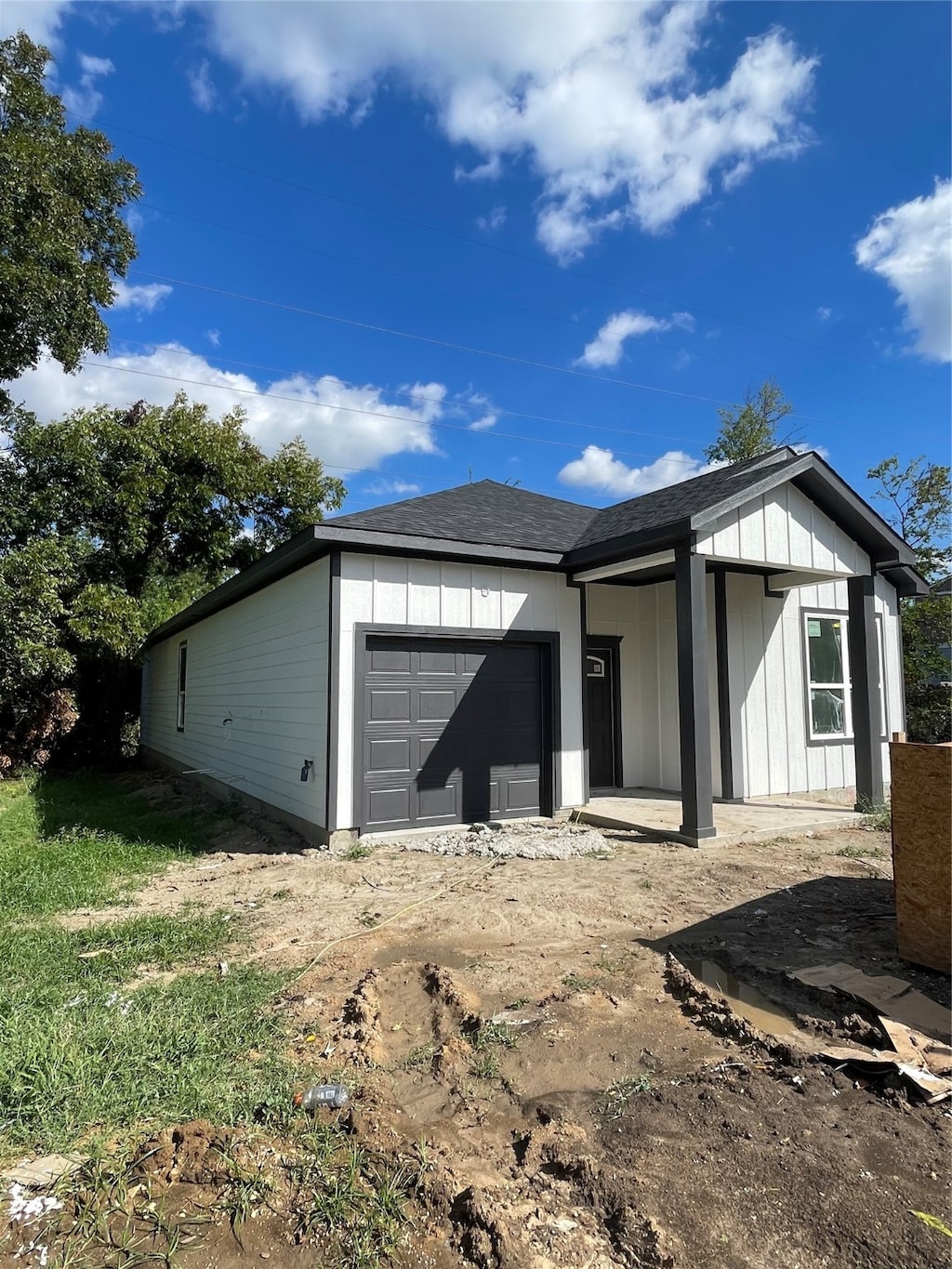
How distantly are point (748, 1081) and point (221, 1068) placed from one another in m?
2.14

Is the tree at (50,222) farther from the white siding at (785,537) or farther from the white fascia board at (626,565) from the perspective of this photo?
the white siding at (785,537)

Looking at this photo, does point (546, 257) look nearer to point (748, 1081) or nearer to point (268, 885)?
point (268, 885)

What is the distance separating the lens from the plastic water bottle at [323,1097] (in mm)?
2486

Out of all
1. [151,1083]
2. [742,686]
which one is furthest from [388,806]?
[742,686]

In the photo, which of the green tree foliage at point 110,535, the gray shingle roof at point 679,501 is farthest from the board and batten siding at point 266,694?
the gray shingle roof at point 679,501

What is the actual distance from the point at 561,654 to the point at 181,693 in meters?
10.8

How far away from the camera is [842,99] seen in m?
8.92

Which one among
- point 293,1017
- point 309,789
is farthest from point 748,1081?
point 309,789

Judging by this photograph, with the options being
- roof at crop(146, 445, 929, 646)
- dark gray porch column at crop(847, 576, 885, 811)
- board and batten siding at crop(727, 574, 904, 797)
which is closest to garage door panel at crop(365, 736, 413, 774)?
roof at crop(146, 445, 929, 646)

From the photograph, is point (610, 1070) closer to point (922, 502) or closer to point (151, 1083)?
point (151, 1083)

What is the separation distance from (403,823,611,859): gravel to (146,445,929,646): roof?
10.7 ft

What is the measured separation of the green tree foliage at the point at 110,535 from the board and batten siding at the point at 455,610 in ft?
28.9

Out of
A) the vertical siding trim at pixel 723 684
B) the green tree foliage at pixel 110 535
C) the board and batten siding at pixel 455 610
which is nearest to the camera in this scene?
the board and batten siding at pixel 455 610

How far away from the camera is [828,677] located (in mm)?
10422
